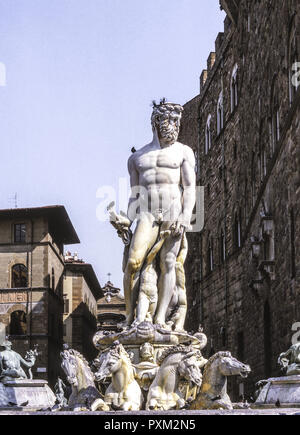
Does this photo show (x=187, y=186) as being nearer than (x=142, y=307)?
No

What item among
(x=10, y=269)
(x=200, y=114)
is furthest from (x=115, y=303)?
(x=200, y=114)

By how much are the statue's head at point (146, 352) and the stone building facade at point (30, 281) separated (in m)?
33.3

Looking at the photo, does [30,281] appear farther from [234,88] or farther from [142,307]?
[142,307]

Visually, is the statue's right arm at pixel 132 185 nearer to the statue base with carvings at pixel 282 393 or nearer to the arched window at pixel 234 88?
the statue base with carvings at pixel 282 393

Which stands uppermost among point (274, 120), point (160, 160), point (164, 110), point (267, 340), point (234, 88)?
point (234, 88)

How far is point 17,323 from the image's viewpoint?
44.5m

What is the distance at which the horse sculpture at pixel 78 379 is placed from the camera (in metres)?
9.00

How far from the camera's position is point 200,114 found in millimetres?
41875

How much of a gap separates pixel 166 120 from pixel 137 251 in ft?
5.59

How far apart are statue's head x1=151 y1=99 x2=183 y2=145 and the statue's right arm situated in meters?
0.49

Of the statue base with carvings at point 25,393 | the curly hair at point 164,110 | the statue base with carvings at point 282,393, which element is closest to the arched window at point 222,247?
the statue base with carvings at point 25,393

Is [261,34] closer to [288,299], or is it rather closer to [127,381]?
[288,299]

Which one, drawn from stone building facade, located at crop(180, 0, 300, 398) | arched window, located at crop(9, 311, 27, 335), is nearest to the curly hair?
stone building facade, located at crop(180, 0, 300, 398)

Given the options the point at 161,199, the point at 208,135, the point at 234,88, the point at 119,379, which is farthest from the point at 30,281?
the point at 119,379
